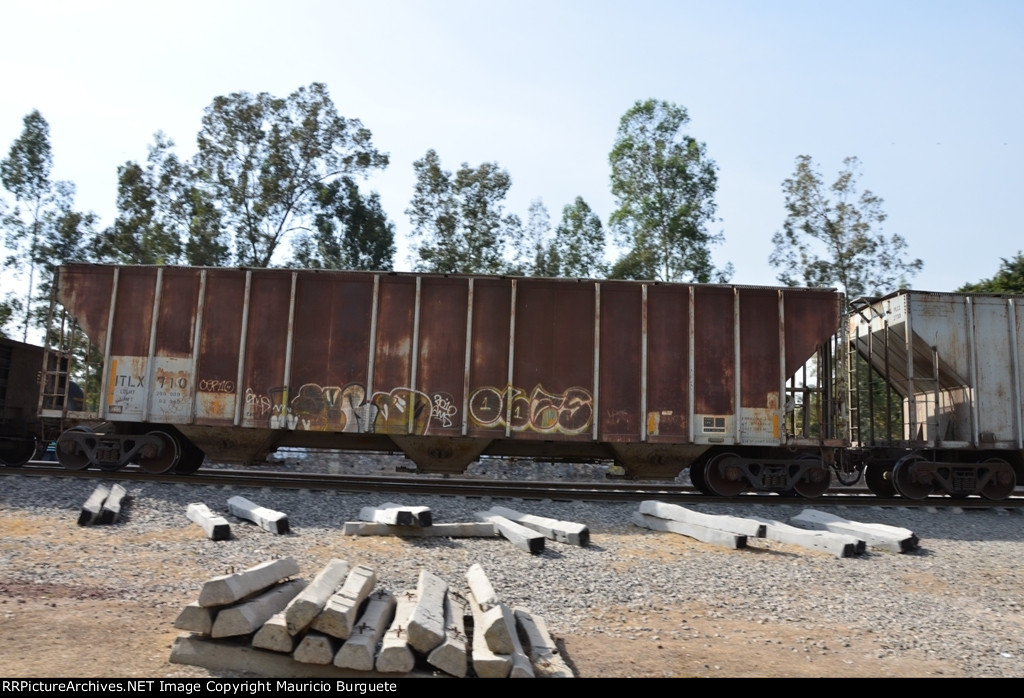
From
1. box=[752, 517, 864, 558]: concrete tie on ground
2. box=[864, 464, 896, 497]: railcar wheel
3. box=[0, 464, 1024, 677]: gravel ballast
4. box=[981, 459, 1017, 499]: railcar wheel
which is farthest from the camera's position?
box=[864, 464, 896, 497]: railcar wheel

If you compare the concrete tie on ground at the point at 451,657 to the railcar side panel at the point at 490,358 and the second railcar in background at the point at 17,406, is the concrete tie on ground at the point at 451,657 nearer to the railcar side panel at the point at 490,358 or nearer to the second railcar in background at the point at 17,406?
the railcar side panel at the point at 490,358

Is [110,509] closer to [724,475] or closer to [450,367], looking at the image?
[450,367]

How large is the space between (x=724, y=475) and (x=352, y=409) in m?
6.43

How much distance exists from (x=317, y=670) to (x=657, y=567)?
4.21m

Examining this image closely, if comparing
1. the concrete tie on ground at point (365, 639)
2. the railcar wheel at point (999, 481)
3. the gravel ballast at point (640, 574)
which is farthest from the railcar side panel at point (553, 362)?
the concrete tie on ground at point (365, 639)

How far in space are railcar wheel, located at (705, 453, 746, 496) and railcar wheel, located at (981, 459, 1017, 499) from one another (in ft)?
14.1

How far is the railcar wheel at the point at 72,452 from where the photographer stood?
11.9m

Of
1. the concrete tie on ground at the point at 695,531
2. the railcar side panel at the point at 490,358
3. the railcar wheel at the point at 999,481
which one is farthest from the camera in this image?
the railcar wheel at the point at 999,481

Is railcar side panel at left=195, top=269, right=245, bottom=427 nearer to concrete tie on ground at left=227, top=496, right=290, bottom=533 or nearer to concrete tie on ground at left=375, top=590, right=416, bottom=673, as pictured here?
concrete tie on ground at left=227, top=496, right=290, bottom=533

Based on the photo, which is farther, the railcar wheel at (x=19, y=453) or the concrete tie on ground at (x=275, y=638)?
the railcar wheel at (x=19, y=453)

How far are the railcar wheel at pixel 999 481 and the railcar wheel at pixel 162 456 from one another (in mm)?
14054

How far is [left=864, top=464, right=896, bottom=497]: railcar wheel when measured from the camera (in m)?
12.5

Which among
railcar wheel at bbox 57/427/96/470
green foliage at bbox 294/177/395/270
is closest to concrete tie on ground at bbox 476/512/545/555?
railcar wheel at bbox 57/427/96/470

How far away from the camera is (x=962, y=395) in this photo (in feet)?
39.5
